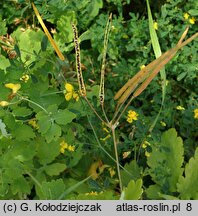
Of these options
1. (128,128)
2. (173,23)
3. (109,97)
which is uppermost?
(173,23)

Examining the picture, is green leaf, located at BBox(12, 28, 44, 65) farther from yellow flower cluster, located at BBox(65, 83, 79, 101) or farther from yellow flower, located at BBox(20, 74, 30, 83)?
yellow flower cluster, located at BBox(65, 83, 79, 101)

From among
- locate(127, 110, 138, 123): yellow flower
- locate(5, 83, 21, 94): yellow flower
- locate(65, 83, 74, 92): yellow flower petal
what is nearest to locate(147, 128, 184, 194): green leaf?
locate(127, 110, 138, 123): yellow flower

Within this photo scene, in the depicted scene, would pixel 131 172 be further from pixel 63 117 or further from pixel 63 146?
pixel 63 117

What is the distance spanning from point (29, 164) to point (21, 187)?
126 mm

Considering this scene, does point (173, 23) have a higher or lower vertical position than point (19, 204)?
higher

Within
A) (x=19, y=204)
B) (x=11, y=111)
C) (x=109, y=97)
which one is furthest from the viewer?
(x=109, y=97)

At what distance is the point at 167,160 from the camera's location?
8.21 feet

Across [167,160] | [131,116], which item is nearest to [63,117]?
[131,116]

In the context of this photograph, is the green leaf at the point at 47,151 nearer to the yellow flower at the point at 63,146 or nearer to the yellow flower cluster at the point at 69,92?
the yellow flower at the point at 63,146

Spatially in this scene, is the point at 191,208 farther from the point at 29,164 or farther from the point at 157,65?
the point at 29,164

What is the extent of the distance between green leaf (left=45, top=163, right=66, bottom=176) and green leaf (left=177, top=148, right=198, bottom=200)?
530 millimetres

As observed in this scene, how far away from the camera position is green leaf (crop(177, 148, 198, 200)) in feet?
7.95

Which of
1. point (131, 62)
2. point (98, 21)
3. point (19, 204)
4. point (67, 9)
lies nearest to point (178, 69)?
point (131, 62)

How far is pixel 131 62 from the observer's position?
9.60ft
